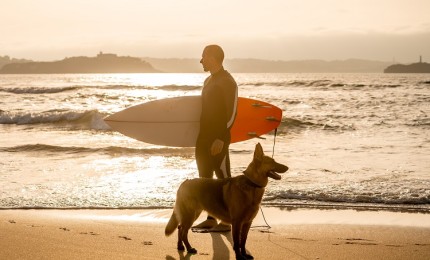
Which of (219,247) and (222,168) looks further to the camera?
(222,168)

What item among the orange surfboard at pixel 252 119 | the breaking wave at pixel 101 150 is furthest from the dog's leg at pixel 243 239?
the breaking wave at pixel 101 150

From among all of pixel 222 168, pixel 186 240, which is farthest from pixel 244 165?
pixel 186 240

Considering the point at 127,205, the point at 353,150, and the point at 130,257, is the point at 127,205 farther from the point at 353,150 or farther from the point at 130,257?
the point at 353,150

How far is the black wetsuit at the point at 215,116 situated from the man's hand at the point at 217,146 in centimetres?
6

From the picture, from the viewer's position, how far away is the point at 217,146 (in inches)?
225

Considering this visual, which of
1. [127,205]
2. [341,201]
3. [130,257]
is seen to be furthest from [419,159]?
[130,257]

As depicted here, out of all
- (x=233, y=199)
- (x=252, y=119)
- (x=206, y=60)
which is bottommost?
(x=233, y=199)

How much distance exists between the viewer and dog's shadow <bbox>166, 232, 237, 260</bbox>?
5164mm

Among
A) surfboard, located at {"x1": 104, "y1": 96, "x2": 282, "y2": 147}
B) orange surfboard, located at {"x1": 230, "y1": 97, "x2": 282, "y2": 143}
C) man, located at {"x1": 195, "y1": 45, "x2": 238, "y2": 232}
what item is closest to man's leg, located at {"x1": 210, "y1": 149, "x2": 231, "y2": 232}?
man, located at {"x1": 195, "y1": 45, "x2": 238, "y2": 232}

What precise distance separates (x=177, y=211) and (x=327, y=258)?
142 centimetres

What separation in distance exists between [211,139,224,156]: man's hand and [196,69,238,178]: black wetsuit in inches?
2.4

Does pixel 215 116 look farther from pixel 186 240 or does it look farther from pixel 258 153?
pixel 186 240

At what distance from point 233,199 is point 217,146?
0.87 m

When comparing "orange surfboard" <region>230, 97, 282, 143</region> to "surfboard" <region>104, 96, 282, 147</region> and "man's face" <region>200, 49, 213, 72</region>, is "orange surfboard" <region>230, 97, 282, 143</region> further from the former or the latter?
"man's face" <region>200, 49, 213, 72</region>
